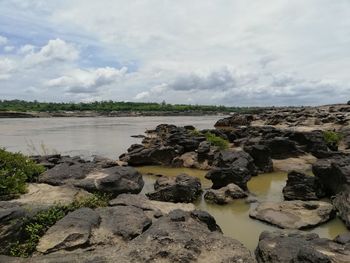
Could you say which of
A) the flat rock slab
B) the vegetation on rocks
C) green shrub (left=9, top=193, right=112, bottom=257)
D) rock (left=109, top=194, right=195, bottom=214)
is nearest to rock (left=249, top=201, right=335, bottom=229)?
rock (left=109, top=194, right=195, bottom=214)

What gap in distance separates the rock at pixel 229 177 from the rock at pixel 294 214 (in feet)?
8.69

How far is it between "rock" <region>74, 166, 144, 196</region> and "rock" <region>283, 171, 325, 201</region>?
5334 millimetres

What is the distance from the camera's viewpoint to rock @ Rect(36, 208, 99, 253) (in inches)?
294

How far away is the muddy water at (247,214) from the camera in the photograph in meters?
10.6

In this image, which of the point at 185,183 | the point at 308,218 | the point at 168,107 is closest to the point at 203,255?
the point at 308,218

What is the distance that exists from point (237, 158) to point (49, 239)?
37.3 ft

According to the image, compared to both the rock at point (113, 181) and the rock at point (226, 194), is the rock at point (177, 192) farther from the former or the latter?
the rock at point (113, 181)

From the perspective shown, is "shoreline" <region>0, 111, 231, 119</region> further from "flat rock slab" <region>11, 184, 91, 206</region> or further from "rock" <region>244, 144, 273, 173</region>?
"flat rock slab" <region>11, 184, 91, 206</region>

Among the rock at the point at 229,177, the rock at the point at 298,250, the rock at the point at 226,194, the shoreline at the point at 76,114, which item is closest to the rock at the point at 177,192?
the rock at the point at 226,194

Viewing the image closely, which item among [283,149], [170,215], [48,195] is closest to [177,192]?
[48,195]

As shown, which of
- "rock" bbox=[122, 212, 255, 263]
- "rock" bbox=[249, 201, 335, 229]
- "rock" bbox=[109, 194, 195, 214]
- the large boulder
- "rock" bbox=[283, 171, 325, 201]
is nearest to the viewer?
"rock" bbox=[122, 212, 255, 263]

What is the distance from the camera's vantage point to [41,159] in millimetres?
19625

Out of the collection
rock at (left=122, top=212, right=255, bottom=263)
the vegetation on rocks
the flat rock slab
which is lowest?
rock at (left=122, top=212, right=255, bottom=263)

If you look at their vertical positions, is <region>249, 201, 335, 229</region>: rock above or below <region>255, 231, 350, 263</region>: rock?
below
